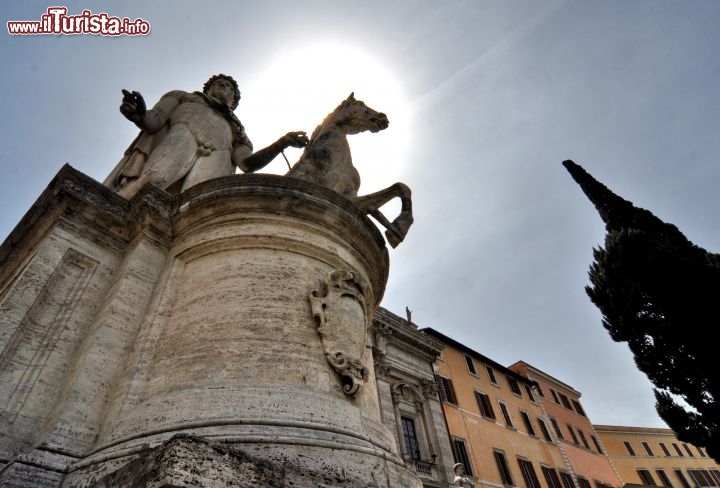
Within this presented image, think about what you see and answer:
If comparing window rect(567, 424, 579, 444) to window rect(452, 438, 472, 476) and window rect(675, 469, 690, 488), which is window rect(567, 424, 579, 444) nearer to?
window rect(452, 438, 472, 476)

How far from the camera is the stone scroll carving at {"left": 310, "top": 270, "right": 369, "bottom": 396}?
3.70m

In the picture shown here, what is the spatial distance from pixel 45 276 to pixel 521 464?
27517 millimetres

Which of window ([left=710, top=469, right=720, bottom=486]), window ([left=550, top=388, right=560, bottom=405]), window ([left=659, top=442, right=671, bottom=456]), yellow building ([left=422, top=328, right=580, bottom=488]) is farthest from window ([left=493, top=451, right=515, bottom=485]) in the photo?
window ([left=710, top=469, right=720, bottom=486])

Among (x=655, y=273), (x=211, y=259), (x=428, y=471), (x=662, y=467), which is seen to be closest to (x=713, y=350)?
(x=655, y=273)

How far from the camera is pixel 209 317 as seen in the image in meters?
3.87

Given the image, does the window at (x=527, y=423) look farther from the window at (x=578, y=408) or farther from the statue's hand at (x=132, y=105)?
the statue's hand at (x=132, y=105)

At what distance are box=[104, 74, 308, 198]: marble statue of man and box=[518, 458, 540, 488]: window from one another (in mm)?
25079

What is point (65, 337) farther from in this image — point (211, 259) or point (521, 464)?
point (521, 464)

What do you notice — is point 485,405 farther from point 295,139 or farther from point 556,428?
point 295,139

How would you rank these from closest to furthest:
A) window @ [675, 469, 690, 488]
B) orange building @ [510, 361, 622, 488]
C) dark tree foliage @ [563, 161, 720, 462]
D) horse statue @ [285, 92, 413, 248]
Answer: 1. horse statue @ [285, 92, 413, 248]
2. dark tree foliage @ [563, 161, 720, 462]
3. orange building @ [510, 361, 622, 488]
4. window @ [675, 469, 690, 488]

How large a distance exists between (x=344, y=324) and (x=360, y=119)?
3.95 m

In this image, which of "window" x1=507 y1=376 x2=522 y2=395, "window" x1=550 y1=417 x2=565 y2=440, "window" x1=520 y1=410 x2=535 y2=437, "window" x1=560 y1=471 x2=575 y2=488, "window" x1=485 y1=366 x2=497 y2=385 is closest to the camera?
"window" x1=560 y1=471 x2=575 y2=488

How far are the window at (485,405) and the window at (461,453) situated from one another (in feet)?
13.9

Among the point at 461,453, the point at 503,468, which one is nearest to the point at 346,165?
the point at 461,453
